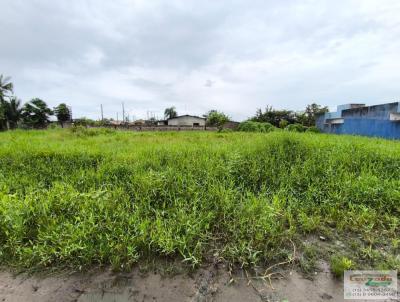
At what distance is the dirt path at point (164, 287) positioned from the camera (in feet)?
5.62

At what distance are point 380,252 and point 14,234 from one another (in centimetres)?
351

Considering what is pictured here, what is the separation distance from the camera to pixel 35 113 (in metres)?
29.9

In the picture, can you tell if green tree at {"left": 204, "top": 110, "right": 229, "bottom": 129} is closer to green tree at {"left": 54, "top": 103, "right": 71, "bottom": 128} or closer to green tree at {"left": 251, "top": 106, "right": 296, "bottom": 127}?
green tree at {"left": 251, "top": 106, "right": 296, "bottom": 127}

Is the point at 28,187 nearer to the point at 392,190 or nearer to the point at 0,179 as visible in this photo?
the point at 0,179

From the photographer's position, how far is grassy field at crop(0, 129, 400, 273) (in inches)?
81.7

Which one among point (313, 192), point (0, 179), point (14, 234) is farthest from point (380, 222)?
point (0, 179)

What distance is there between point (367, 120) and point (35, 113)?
35.6 m

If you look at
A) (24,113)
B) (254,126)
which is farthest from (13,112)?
(254,126)

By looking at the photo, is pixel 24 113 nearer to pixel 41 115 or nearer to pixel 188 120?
pixel 41 115

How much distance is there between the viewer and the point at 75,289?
1788mm

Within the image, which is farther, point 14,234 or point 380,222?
point 380,222

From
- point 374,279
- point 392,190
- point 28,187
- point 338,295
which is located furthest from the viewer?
point 28,187

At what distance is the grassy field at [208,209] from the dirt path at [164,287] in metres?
0.13

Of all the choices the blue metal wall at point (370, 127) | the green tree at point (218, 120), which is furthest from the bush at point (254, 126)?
the blue metal wall at point (370, 127)
